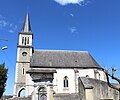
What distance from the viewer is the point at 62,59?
36625 millimetres

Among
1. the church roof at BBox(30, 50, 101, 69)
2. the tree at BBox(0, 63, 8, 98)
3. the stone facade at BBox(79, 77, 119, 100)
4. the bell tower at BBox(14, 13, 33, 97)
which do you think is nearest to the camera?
the stone facade at BBox(79, 77, 119, 100)

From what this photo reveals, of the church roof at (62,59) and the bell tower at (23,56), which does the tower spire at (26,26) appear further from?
the church roof at (62,59)

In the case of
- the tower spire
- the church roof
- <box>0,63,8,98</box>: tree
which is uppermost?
the tower spire

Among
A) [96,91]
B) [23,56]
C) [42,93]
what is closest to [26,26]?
[23,56]

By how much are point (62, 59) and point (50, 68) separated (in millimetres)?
3873

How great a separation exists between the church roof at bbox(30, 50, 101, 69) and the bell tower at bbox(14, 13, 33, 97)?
1.41m

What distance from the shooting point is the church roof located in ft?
113

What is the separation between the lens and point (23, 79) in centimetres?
3356

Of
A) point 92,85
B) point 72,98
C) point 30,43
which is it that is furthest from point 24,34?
point 92,85

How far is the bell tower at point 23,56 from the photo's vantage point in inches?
1300

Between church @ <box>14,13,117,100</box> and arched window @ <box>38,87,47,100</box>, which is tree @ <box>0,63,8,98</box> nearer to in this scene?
church @ <box>14,13,117,100</box>

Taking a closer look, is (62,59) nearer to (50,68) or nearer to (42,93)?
(50,68)

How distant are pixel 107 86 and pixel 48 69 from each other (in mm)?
18015

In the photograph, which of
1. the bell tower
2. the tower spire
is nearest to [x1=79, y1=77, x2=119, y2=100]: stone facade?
the bell tower
